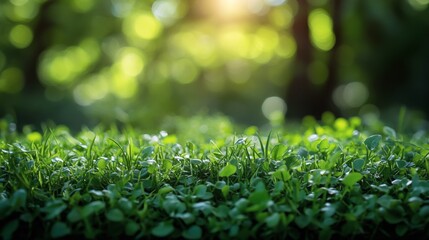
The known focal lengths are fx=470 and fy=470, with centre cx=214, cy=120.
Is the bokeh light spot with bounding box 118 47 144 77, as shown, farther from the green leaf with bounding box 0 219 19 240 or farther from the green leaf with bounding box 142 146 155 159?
the green leaf with bounding box 0 219 19 240

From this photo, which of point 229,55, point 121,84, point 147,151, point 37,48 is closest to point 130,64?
point 121,84

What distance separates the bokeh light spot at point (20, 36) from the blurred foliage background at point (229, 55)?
0.16 feet

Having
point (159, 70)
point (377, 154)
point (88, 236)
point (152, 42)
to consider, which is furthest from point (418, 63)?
point (88, 236)

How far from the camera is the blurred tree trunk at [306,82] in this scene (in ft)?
36.2

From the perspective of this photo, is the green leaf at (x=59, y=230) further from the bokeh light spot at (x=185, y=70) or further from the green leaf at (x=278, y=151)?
the bokeh light spot at (x=185, y=70)

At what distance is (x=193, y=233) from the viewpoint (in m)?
1.79

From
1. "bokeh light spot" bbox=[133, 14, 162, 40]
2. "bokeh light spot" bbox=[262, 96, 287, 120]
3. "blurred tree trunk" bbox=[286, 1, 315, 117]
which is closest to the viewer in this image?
"blurred tree trunk" bbox=[286, 1, 315, 117]

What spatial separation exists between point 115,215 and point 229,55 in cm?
1776

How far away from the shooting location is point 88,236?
5.81 ft

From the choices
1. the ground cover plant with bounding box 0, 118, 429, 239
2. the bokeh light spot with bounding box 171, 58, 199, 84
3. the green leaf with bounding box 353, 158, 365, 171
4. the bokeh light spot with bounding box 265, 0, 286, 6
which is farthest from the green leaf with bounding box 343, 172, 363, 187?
the bokeh light spot with bounding box 171, 58, 199, 84

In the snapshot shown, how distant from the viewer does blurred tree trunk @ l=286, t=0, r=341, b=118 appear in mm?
11039

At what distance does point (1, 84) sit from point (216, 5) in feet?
28.4

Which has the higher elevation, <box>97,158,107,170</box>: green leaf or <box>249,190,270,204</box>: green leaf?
<box>249,190,270,204</box>: green leaf

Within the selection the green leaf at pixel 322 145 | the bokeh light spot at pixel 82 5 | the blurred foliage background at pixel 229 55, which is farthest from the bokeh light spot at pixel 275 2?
the green leaf at pixel 322 145
